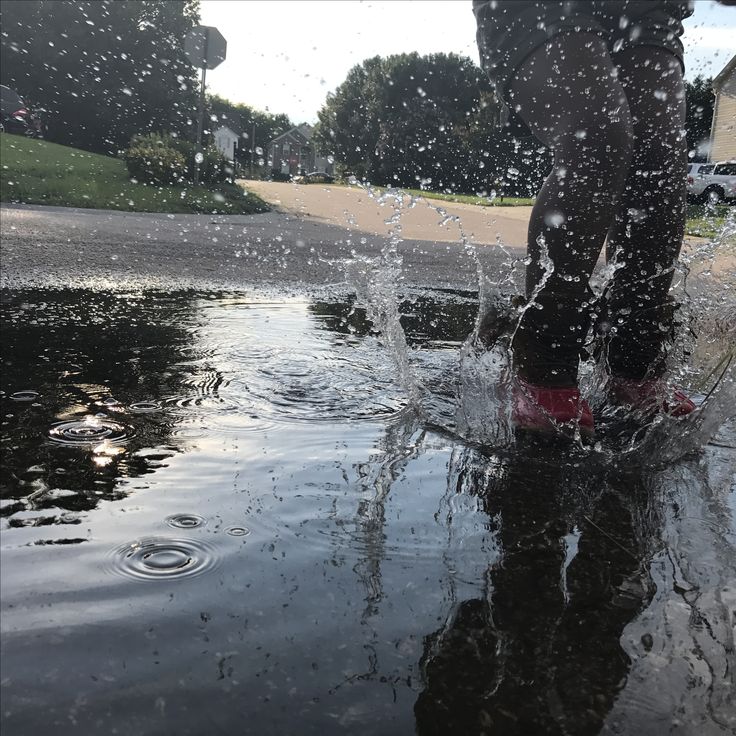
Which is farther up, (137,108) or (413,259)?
(137,108)

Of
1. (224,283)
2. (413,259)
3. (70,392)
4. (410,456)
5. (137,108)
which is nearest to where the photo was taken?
(410,456)

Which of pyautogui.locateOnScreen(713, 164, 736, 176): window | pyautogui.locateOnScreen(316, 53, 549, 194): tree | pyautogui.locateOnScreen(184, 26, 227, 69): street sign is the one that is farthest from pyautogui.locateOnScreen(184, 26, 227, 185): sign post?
pyautogui.locateOnScreen(316, 53, 549, 194): tree

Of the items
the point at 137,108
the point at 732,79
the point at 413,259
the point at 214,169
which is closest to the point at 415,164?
the point at 137,108

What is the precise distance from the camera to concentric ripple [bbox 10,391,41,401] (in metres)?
1.72

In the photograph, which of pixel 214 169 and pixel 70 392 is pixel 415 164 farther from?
pixel 70 392

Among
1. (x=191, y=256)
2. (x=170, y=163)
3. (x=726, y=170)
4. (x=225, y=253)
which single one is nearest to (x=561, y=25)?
(x=191, y=256)

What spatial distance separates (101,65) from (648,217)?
42461 mm

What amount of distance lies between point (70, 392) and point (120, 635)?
3.58 feet

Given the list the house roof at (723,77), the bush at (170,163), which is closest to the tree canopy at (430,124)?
the bush at (170,163)

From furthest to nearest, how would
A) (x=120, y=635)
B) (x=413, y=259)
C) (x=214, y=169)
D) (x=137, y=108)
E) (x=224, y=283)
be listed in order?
(x=137, y=108), (x=214, y=169), (x=413, y=259), (x=224, y=283), (x=120, y=635)

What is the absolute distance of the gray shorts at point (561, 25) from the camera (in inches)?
68.1

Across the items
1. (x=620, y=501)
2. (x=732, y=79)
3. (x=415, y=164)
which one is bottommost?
(x=620, y=501)

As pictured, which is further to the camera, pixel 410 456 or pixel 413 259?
pixel 413 259

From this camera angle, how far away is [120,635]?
83 cm
